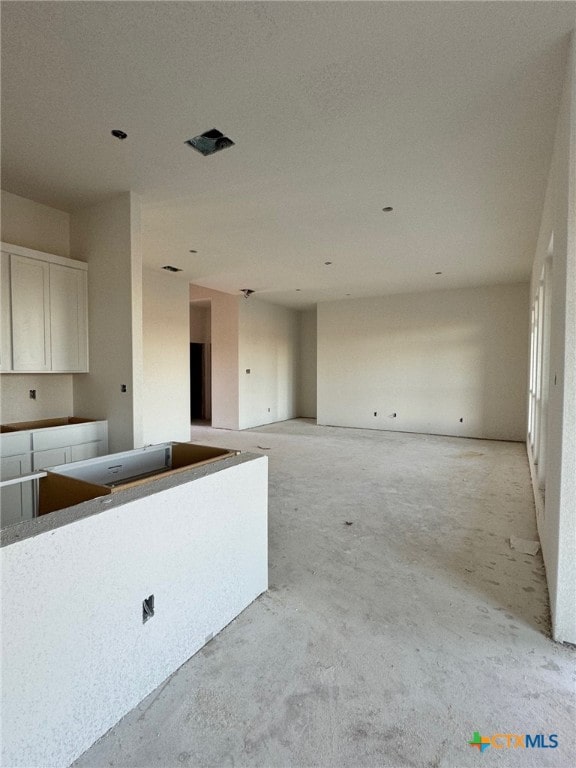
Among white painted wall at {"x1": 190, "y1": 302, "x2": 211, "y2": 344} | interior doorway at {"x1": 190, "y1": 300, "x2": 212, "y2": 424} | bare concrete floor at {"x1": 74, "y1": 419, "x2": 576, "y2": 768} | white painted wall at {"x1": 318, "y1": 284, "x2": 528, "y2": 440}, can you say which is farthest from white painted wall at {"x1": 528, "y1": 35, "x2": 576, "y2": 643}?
white painted wall at {"x1": 190, "y1": 302, "x2": 211, "y2": 344}

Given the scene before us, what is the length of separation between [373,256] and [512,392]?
399 cm

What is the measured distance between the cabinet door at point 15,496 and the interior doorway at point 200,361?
24.6 feet

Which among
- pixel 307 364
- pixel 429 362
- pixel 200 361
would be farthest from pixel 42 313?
pixel 307 364

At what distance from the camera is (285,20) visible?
5.67ft

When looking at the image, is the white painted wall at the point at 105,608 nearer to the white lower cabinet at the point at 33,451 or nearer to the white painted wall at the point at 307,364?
the white lower cabinet at the point at 33,451

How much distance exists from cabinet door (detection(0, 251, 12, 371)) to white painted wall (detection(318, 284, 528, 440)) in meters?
6.67

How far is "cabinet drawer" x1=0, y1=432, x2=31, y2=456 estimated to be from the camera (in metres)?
2.98

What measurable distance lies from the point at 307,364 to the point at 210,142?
26.3 ft

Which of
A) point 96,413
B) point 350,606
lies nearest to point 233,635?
point 350,606

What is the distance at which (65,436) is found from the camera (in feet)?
11.2

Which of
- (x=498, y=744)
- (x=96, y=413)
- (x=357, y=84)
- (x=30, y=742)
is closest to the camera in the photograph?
(x=30, y=742)

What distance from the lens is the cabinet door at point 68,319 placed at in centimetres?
357

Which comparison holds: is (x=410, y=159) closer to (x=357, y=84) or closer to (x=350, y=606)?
(x=357, y=84)

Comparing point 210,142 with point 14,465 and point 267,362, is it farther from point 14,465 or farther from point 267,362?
point 267,362
